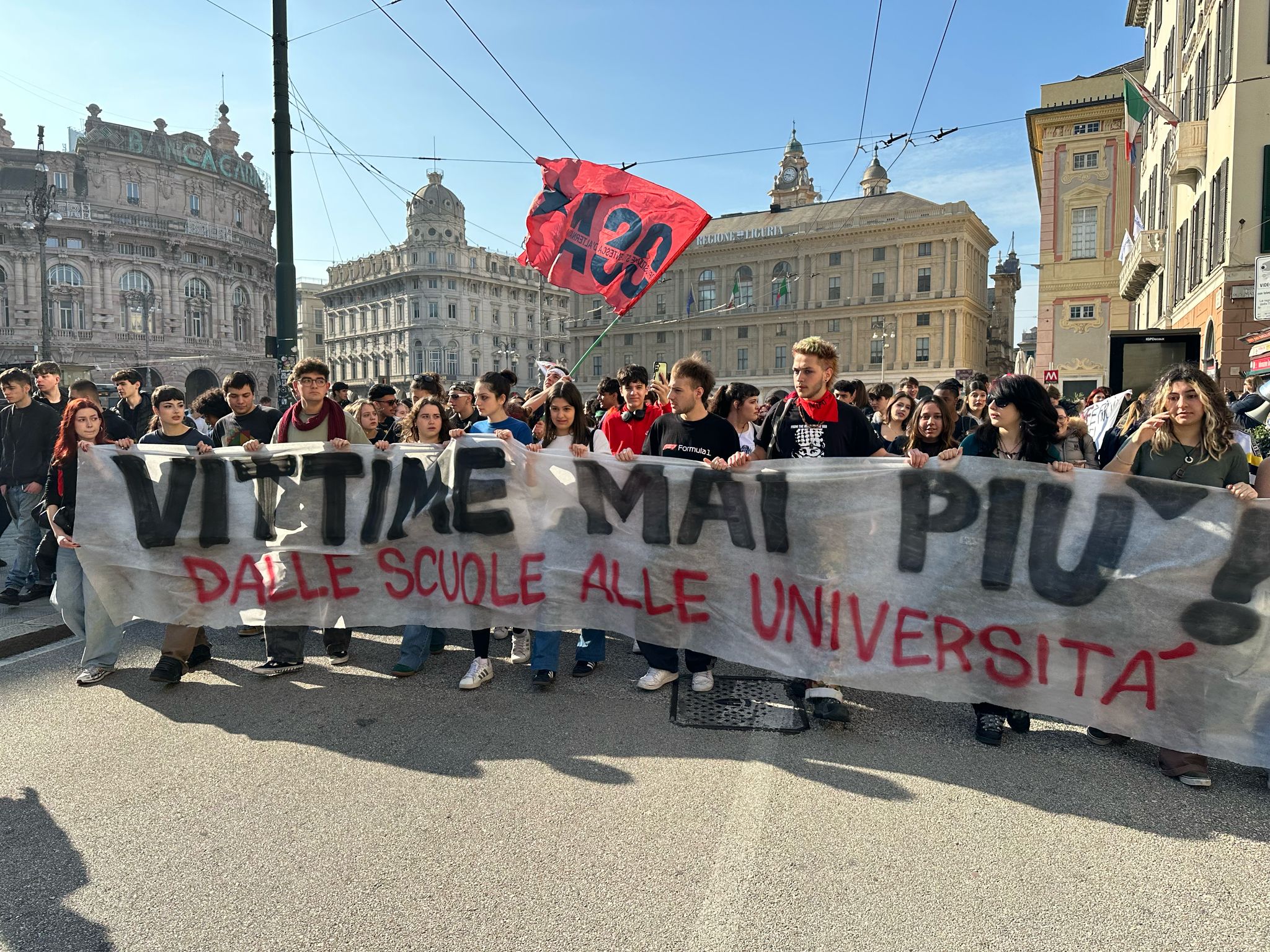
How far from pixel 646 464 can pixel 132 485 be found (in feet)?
10.9

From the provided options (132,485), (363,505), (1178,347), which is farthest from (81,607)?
(1178,347)

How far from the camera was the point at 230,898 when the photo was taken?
2.76 meters

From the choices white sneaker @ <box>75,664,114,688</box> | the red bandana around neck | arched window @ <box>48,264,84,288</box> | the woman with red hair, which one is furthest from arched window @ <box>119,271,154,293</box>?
the red bandana around neck

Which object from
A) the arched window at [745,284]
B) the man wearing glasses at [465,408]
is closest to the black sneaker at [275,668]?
the man wearing glasses at [465,408]

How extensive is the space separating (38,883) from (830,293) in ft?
261

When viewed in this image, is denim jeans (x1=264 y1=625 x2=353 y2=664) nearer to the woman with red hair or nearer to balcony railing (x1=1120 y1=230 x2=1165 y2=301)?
the woman with red hair

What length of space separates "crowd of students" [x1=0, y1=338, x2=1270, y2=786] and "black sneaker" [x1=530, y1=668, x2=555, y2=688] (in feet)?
0.04

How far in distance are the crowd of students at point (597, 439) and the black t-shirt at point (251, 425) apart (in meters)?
0.01

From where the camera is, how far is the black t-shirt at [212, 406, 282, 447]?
19.5 ft

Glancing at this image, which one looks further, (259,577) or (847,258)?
(847,258)

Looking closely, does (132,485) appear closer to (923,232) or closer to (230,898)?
(230,898)

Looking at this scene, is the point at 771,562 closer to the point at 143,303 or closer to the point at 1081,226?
the point at 1081,226

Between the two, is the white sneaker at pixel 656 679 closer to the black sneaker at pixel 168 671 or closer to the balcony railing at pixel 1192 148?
the black sneaker at pixel 168 671

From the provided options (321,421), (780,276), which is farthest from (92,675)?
(780,276)
